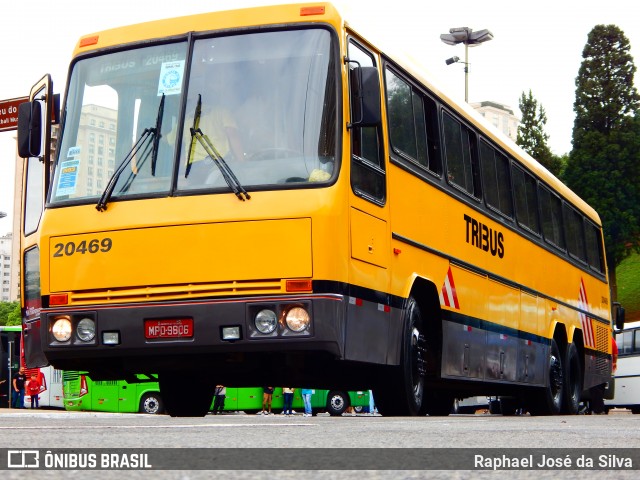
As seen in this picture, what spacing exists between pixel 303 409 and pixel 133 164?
25191mm

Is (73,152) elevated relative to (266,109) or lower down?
lower down

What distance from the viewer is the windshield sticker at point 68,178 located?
10.2m

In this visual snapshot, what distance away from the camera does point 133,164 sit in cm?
991

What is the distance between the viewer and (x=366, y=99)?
379 inches

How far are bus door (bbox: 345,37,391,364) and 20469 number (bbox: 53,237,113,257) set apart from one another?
1989 millimetres

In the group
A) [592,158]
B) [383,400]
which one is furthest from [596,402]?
[592,158]

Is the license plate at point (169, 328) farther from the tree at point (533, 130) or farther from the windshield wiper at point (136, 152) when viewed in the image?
the tree at point (533, 130)

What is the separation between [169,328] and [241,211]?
3.48 ft

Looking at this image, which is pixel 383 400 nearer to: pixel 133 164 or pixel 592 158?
pixel 133 164

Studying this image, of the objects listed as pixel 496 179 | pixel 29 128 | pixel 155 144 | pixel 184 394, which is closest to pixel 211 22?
pixel 155 144

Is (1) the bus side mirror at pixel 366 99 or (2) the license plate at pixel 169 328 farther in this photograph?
(1) the bus side mirror at pixel 366 99

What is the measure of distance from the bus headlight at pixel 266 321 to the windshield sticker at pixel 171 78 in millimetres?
2052

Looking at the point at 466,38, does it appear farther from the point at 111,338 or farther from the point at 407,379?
the point at 111,338

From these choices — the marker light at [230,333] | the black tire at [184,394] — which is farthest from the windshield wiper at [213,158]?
the black tire at [184,394]
